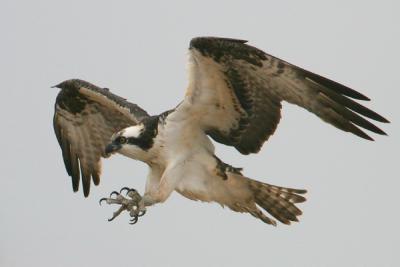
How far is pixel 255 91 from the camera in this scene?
36.3 ft

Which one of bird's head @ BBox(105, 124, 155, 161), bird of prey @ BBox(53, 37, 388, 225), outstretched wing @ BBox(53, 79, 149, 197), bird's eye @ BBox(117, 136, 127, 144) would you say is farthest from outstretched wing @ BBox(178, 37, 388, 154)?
outstretched wing @ BBox(53, 79, 149, 197)

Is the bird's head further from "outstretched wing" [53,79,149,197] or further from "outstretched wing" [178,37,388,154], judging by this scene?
"outstretched wing" [53,79,149,197]

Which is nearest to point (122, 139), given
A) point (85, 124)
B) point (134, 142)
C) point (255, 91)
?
point (134, 142)

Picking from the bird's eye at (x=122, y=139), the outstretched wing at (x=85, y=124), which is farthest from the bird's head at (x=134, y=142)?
the outstretched wing at (x=85, y=124)

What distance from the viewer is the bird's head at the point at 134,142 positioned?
1149 centimetres

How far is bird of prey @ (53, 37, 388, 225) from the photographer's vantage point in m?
10.7

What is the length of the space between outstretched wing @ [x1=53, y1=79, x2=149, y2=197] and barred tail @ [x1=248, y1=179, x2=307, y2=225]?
1.54 metres

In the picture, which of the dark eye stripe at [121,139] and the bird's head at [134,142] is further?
the dark eye stripe at [121,139]

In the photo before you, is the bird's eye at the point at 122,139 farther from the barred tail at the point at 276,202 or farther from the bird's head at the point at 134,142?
the barred tail at the point at 276,202

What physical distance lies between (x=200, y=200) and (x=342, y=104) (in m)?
1.95

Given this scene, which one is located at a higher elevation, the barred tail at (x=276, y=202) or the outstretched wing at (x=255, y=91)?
the outstretched wing at (x=255, y=91)

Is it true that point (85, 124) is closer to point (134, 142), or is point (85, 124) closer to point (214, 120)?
point (134, 142)

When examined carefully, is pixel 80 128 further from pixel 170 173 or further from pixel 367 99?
pixel 367 99

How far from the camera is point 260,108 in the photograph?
11219mm
